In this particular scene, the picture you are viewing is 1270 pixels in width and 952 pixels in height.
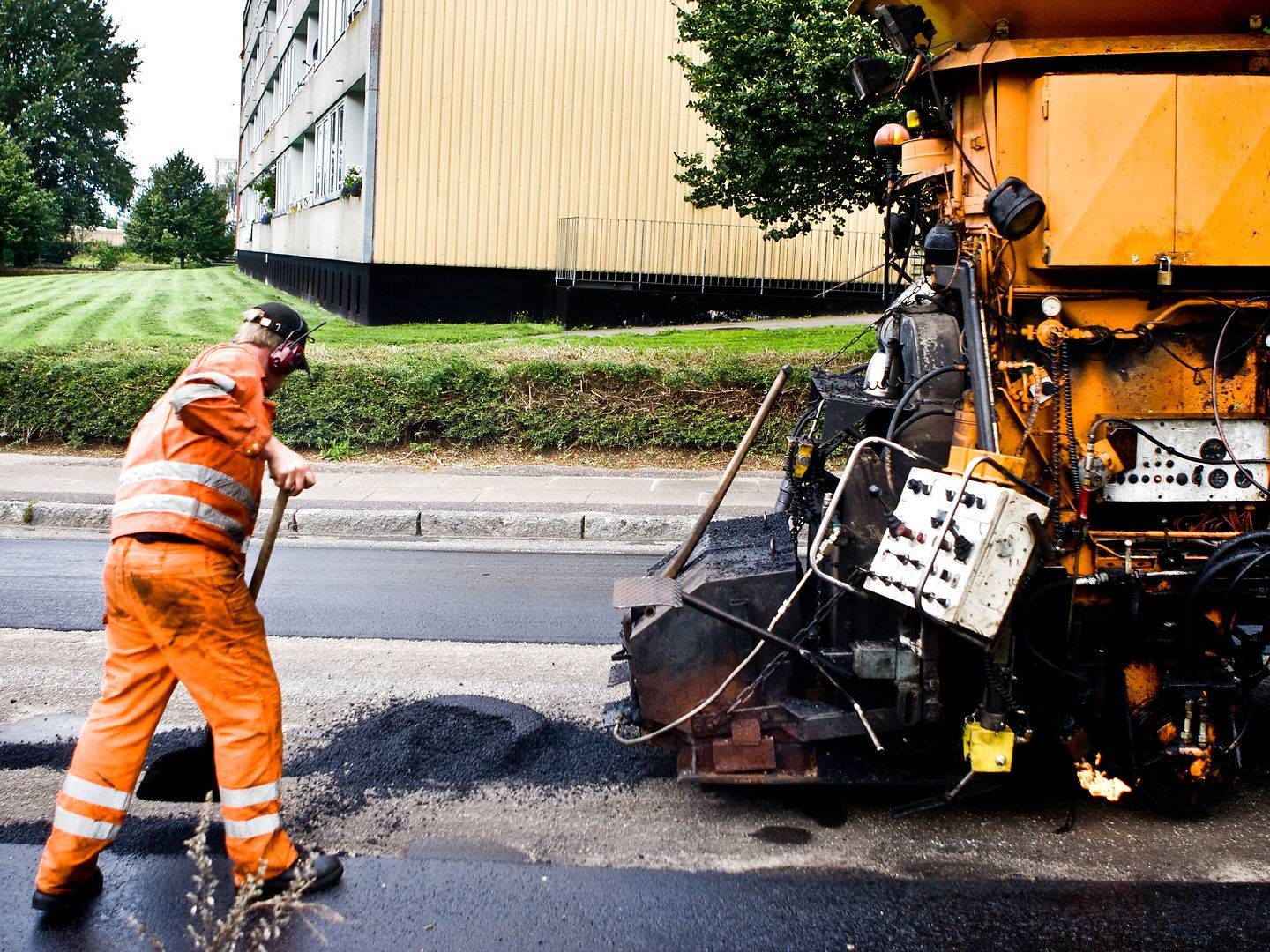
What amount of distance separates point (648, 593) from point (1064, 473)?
4.81ft

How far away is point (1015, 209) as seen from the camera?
4125mm

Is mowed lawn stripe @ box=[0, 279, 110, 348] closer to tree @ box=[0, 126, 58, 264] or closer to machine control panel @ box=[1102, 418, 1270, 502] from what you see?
machine control panel @ box=[1102, 418, 1270, 502]

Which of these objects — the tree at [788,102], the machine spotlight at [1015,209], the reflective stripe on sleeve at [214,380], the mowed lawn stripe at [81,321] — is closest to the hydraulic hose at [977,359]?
the machine spotlight at [1015,209]

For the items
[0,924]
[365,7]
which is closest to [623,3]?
[365,7]

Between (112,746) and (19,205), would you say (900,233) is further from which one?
(19,205)

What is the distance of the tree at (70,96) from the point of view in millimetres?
59950

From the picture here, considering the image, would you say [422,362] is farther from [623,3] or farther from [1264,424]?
[623,3]

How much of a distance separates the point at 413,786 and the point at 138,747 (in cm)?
112

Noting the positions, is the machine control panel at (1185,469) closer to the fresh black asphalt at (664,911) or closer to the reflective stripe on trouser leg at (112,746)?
the fresh black asphalt at (664,911)

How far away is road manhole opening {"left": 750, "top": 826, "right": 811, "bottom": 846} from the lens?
4.27m

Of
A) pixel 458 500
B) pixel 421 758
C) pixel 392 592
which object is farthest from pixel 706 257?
pixel 421 758

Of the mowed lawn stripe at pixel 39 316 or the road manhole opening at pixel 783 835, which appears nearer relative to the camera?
the road manhole opening at pixel 783 835

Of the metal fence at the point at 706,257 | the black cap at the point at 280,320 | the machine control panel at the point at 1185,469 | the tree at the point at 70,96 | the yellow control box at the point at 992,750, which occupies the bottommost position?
the yellow control box at the point at 992,750

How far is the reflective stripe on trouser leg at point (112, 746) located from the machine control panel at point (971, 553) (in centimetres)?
235
